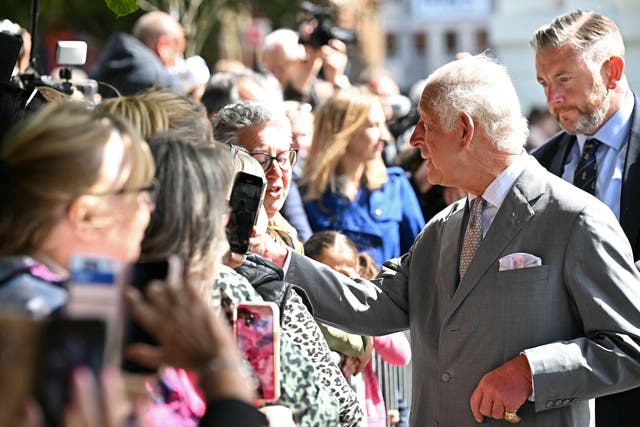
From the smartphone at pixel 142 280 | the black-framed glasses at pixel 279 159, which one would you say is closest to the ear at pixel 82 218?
the smartphone at pixel 142 280

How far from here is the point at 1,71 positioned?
3.83m

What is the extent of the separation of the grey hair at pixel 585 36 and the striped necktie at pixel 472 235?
1.39 meters

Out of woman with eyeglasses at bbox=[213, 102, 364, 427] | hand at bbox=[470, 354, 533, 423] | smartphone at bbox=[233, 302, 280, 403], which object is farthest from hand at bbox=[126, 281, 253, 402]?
hand at bbox=[470, 354, 533, 423]

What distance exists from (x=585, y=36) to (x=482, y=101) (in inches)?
55.0

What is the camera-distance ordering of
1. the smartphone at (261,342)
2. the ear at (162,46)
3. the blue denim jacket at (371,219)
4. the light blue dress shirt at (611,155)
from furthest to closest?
the ear at (162,46) → the blue denim jacket at (371,219) → the light blue dress shirt at (611,155) → the smartphone at (261,342)

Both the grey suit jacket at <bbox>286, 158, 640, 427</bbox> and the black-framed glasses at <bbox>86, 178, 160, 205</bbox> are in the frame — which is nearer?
the black-framed glasses at <bbox>86, 178, 160, 205</bbox>

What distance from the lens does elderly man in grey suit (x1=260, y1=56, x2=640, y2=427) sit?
3.68 metres

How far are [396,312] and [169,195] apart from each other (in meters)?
1.79

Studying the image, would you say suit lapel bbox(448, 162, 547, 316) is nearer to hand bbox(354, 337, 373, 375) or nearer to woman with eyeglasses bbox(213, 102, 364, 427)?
woman with eyeglasses bbox(213, 102, 364, 427)

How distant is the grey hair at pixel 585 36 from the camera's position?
507 centimetres

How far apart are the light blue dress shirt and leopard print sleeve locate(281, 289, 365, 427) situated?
1.87 meters

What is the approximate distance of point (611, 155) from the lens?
5.00 meters

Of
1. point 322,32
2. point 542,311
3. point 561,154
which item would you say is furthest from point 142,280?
point 322,32

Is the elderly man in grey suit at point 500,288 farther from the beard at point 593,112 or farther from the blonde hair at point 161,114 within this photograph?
the beard at point 593,112
